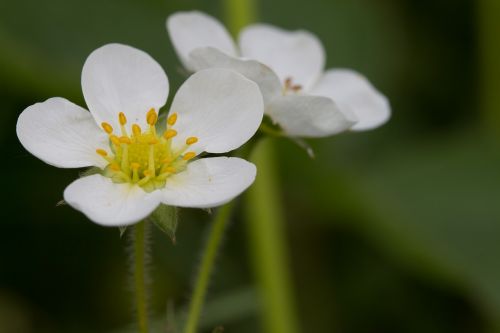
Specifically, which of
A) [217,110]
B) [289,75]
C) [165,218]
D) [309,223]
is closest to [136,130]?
[217,110]

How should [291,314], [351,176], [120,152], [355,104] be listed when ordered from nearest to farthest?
[120,152]
[355,104]
[291,314]
[351,176]

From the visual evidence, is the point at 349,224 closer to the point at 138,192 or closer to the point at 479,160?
the point at 479,160

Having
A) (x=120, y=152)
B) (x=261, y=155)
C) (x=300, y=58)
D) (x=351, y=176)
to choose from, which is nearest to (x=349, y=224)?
(x=351, y=176)

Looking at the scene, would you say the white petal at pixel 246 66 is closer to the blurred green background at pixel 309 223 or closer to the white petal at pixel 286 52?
the white petal at pixel 286 52

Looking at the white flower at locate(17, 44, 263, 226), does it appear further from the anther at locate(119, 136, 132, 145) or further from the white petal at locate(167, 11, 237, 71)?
the white petal at locate(167, 11, 237, 71)

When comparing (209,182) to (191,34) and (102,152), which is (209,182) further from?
(191,34)

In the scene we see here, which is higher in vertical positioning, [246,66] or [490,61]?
[246,66]
